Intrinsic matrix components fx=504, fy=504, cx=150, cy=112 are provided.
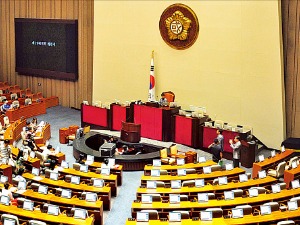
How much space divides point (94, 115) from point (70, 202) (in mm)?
9852

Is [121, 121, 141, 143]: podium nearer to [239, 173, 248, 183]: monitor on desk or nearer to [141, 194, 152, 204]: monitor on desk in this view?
[239, 173, 248, 183]: monitor on desk

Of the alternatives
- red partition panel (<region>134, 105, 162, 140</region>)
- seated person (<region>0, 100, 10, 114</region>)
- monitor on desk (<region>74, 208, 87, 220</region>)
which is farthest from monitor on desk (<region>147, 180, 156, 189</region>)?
seated person (<region>0, 100, 10, 114</region>)

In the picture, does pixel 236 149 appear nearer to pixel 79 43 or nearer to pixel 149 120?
pixel 149 120

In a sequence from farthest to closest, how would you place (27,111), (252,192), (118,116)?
(27,111) < (118,116) < (252,192)

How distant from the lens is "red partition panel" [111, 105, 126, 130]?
68.9 feet

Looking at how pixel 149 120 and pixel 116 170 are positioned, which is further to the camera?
pixel 149 120

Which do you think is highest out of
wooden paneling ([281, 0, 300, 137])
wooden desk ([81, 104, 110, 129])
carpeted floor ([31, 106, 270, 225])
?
wooden paneling ([281, 0, 300, 137])

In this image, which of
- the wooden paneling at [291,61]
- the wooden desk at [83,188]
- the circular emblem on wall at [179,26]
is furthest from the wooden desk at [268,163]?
the circular emblem on wall at [179,26]

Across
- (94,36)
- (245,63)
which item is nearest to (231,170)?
(245,63)

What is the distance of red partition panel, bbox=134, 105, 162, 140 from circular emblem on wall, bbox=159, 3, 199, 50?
307 centimetres

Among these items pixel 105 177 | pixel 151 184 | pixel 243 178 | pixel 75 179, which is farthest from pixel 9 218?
pixel 243 178

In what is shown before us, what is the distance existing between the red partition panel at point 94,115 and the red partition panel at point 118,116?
0.48 meters

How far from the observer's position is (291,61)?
742 inches

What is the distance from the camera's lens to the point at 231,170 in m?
15.1
